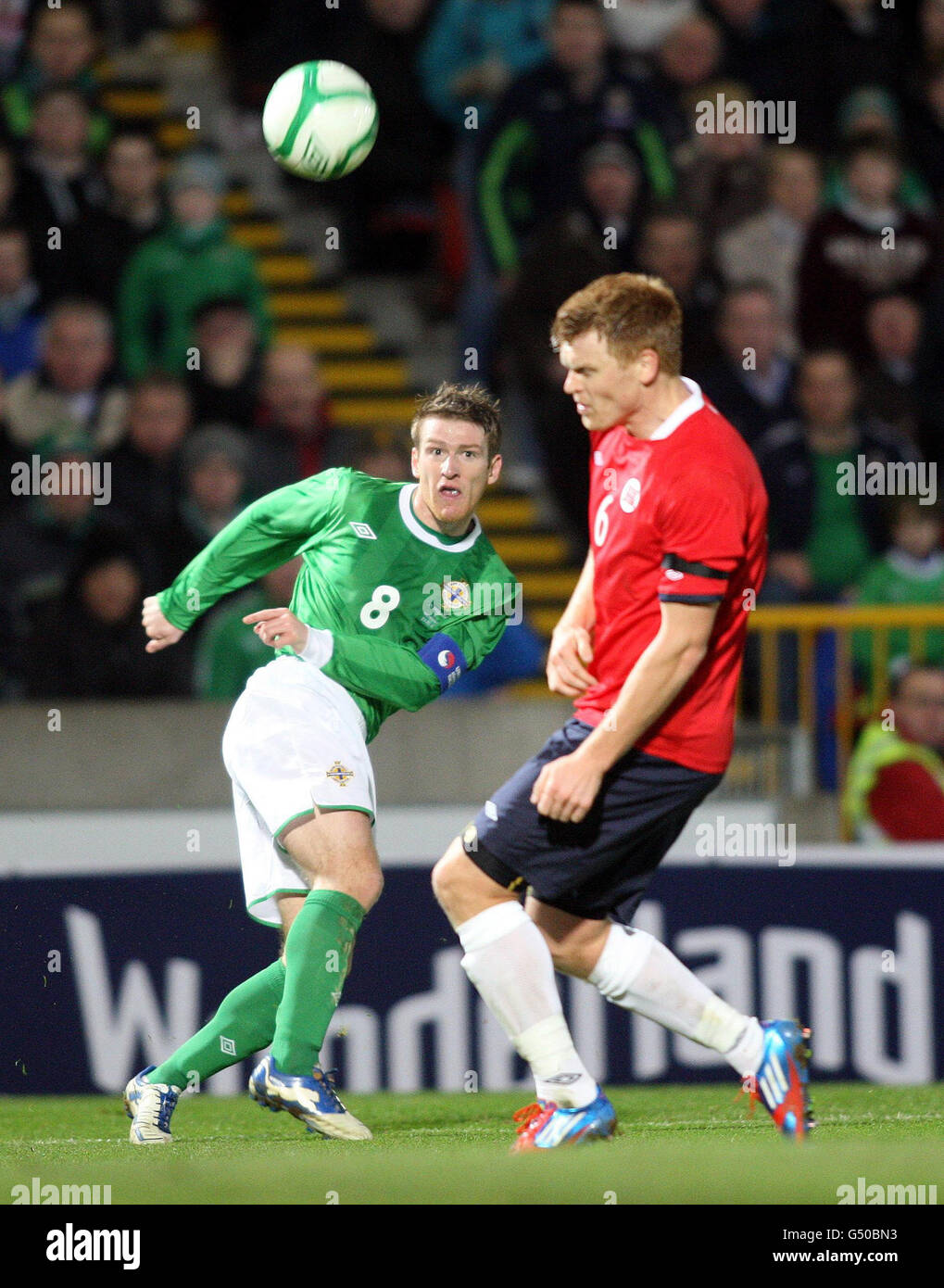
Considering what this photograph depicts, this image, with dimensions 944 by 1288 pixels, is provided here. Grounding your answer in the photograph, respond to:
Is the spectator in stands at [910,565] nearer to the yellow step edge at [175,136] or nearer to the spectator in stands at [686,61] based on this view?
the spectator in stands at [686,61]

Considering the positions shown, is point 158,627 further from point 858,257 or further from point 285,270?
point 285,270

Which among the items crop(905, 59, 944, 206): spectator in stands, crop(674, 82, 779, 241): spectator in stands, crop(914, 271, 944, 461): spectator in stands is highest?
crop(905, 59, 944, 206): spectator in stands

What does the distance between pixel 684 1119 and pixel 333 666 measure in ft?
5.83

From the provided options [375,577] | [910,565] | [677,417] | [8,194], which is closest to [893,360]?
[910,565]

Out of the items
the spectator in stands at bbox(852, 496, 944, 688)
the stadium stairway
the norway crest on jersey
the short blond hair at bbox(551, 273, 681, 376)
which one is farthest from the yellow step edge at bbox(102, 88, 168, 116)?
the short blond hair at bbox(551, 273, 681, 376)

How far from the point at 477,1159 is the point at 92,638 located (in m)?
4.67

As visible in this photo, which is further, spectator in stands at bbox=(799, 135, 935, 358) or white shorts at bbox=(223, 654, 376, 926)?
spectator in stands at bbox=(799, 135, 935, 358)

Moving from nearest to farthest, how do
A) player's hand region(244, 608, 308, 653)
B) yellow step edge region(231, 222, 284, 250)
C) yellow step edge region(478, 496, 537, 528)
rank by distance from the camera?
player's hand region(244, 608, 308, 653), yellow step edge region(478, 496, 537, 528), yellow step edge region(231, 222, 284, 250)

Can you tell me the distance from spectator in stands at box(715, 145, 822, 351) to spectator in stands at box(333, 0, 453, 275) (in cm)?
154

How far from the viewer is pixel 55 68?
1060 centimetres

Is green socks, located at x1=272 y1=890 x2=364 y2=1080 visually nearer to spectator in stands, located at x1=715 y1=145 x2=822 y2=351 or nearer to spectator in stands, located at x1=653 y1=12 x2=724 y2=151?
spectator in stands, located at x1=715 y1=145 x2=822 y2=351

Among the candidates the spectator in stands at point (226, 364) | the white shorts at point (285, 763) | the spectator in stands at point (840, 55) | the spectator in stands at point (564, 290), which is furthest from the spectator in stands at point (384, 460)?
the spectator in stands at point (840, 55)

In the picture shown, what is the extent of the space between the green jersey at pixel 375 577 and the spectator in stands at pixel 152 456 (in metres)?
3.34

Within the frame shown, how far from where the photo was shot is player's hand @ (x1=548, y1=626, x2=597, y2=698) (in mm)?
4879
